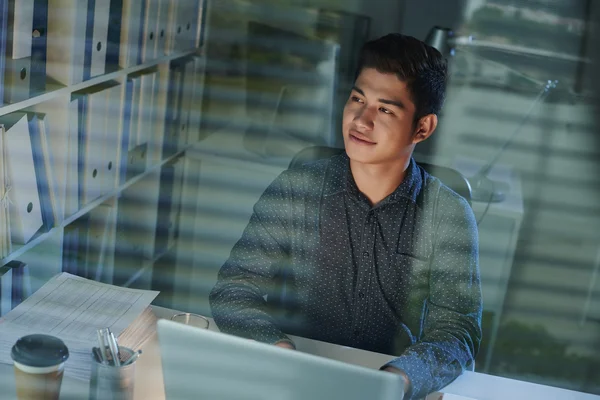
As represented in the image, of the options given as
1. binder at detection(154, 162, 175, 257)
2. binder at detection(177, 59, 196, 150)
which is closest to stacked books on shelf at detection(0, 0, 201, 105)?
binder at detection(177, 59, 196, 150)

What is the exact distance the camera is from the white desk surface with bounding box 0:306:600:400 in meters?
1.20

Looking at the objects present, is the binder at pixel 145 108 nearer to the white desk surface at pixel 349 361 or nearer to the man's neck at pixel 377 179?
the man's neck at pixel 377 179

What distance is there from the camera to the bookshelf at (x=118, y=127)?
1782 millimetres

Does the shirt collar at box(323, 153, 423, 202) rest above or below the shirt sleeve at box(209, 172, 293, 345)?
above

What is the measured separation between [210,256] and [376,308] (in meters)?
1.39

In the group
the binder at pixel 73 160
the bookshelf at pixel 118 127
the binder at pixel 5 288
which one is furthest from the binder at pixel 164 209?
the binder at pixel 5 288

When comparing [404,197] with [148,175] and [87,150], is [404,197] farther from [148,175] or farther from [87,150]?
[148,175]

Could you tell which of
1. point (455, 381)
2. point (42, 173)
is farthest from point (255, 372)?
point (42, 173)

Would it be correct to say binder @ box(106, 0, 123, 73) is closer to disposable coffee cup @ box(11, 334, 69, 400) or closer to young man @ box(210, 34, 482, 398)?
young man @ box(210, 34, 482, 398)

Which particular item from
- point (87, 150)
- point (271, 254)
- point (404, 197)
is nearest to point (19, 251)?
point (87, 150)

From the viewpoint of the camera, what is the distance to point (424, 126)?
70.0 inches

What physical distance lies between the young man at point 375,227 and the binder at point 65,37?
540 millimetres

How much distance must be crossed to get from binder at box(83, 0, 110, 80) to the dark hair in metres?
0.65

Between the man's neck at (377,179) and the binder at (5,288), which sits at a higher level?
the man's neck at (377,179)
